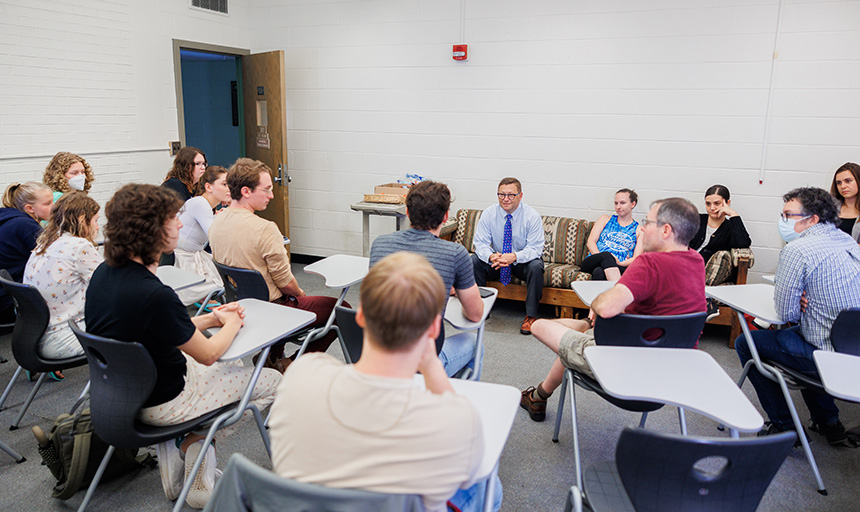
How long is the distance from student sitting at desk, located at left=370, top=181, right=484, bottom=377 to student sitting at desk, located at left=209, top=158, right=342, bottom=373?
654 millimetres

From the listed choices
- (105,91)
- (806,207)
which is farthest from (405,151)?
(806,207)

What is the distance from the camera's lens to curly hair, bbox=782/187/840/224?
8.89 feet

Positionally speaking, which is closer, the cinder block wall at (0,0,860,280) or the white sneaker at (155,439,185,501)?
the white sneaker at (155,439,185,501)

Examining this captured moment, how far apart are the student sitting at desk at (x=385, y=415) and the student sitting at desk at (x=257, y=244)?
170cm

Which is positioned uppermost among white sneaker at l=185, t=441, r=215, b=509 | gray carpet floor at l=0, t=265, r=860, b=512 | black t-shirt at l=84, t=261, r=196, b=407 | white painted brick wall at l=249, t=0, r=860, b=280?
white painted brick wall at l=249, t=0, r=860, b=280

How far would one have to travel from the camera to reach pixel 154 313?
1.91 m

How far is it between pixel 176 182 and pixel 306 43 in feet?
7.88

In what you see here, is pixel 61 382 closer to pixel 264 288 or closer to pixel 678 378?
pixel 264 288

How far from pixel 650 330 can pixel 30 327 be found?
272 centimetres

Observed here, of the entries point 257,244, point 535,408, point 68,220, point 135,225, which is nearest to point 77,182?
point 68,220

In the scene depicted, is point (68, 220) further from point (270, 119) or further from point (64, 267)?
point (270, 119)

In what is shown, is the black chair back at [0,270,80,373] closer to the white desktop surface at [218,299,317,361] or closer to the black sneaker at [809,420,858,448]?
the white desktop surface at [218,299,317,361]

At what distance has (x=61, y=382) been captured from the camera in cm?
341

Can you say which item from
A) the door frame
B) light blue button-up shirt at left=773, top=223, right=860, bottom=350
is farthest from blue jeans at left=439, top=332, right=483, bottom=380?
the door frame
